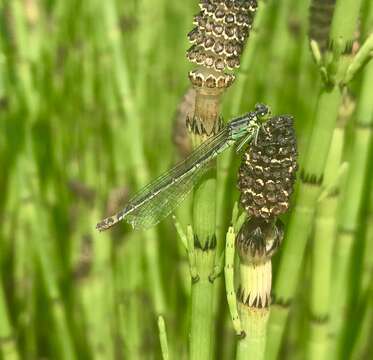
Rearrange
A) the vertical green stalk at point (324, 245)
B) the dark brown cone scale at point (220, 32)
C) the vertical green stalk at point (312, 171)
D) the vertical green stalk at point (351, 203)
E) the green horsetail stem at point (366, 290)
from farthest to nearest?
the green horsetail stem at point (366, 290) < the vertical green stalk at point (351, 203) < the vertical green stalk at point (324, 245) < the vertical green stalk at point (312, 171) < the dark brown cone scale at point (220, 32)

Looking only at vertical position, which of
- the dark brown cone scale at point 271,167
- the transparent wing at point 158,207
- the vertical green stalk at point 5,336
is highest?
the dark brown cone scale at point 271,167

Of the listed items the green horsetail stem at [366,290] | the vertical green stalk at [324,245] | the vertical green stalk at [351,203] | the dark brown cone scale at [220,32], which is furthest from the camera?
the green horsetail stem at [366,290]

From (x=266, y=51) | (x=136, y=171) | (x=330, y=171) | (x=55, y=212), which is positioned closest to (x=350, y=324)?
(x=330, y=171)

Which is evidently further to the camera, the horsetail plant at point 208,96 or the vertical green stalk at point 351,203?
the vertical green stalk at point 351,203

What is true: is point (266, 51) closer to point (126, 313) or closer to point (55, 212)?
point (55, 212)

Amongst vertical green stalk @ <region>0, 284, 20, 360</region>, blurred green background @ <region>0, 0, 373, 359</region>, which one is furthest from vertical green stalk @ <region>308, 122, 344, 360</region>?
vertical green stalk @ <region>0, 284, 20, 360</region>

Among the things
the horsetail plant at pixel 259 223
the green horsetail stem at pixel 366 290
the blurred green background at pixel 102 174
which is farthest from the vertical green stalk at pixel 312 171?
the green horsetail stem at pixel 366 290

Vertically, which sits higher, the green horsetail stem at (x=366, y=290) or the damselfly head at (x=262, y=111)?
the damselfly head at (x=262, y=111)

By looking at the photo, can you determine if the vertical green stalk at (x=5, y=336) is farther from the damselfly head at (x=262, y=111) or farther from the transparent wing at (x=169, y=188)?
the damselfly head at (x=262, y=111)
